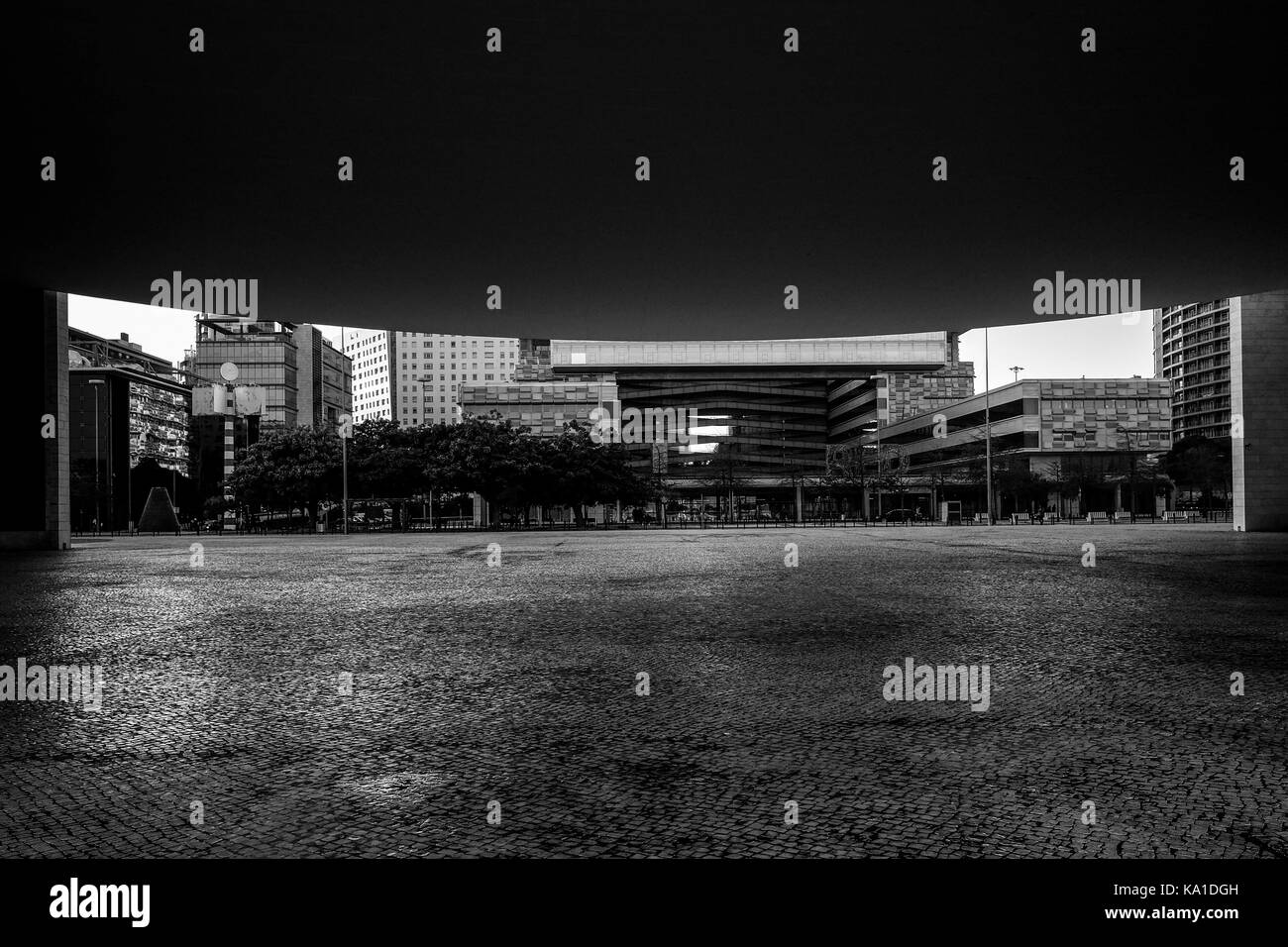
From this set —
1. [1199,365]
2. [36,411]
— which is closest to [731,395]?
[1199,365]

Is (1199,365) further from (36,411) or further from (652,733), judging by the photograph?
(652,733)

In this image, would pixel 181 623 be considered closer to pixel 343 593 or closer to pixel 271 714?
pixel 343 593

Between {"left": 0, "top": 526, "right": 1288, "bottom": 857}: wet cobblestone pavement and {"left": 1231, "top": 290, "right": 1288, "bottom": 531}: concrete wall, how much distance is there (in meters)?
25.4

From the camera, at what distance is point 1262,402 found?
33.6 metres

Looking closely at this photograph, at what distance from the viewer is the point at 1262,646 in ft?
28.1

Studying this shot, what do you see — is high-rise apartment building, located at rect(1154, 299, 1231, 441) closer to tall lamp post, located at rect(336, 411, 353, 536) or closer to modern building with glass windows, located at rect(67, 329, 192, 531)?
tall lamp post, located at rect(336, 411, 353, 536)

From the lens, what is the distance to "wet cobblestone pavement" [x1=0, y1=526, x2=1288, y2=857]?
392cm

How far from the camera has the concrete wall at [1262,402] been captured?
33.3 metres

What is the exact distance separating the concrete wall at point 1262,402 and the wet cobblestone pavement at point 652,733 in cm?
2545

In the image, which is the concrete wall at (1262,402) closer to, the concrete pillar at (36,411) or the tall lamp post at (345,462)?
the concrete pillar at (36,411)

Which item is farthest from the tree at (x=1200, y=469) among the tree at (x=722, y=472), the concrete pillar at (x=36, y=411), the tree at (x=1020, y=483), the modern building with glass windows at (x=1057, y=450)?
the concrete pillar at (x=36, y=411)
